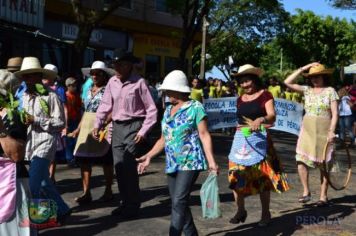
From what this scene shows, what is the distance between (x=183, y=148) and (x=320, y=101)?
292 centimetres

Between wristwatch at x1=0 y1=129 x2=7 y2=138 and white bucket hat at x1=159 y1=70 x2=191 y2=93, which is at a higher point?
white bucket hat at x1=159 y1=70 x2=191 y2=93

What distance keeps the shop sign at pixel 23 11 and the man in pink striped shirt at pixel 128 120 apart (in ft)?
39.3

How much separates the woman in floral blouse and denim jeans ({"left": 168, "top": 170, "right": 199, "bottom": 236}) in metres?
2.81

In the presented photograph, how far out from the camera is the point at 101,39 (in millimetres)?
25469

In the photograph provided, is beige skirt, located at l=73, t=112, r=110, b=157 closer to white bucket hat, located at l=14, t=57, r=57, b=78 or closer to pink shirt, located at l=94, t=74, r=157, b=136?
pink shirt, located at l=94, t=74, r=157, b=136

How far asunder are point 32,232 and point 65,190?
154 inches

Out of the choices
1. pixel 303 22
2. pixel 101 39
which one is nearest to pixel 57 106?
pixel 101 39

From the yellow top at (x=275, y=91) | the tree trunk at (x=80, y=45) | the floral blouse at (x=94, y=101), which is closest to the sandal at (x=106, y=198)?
the floral blouse at (x=94, y=101)

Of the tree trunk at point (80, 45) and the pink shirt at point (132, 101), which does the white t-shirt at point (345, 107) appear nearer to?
the tree trunk at point (80, 45)

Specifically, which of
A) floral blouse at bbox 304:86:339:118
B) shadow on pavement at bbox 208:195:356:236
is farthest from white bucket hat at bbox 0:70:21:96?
floral blouse at bbox 304:86:339:118

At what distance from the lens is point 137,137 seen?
22.0ft

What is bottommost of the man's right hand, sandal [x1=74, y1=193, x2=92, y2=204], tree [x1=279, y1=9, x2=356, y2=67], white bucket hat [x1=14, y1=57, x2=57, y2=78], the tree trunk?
sandal [x1=74, y1=193, x2=92, y2=204]

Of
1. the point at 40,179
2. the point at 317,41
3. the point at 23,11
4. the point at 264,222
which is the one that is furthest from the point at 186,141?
the point at 317,41

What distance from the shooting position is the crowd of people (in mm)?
4484
